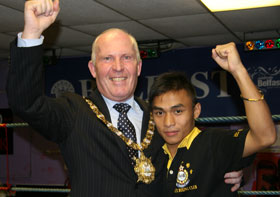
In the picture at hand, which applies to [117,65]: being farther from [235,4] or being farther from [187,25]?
[187,25]

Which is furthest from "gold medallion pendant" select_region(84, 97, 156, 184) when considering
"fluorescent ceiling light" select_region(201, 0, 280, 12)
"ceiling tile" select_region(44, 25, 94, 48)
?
"ceiling tile" select_region(44, 25, 94, 48)

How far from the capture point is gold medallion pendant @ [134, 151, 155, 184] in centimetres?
155

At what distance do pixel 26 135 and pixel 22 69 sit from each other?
6.74 meters

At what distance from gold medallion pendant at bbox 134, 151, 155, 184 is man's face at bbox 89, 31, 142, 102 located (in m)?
0.31

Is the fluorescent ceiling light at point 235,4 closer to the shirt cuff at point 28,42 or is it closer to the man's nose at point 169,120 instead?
the man's nose at point 169,120

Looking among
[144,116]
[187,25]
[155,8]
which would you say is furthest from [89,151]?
[187,25]

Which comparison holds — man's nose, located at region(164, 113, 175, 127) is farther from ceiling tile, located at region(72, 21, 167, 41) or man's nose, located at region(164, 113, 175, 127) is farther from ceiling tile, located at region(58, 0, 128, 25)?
ceiling tile, located at region(72, 21, 167, 41)

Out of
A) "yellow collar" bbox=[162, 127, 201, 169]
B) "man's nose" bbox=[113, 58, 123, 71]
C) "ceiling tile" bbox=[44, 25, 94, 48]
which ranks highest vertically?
"ceiling tile" bbox=[44, 25, 94, 48]

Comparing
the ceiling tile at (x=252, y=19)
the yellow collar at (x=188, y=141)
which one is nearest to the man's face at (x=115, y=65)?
the yellow collar at (x=188, y=141)

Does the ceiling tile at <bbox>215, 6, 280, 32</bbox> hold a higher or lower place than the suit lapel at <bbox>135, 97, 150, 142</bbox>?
higher

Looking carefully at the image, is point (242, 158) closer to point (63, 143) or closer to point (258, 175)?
point (63, 143)

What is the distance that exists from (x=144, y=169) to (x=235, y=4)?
305cm

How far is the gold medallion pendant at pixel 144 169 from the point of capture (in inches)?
61.0

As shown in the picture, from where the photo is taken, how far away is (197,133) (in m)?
1.66
